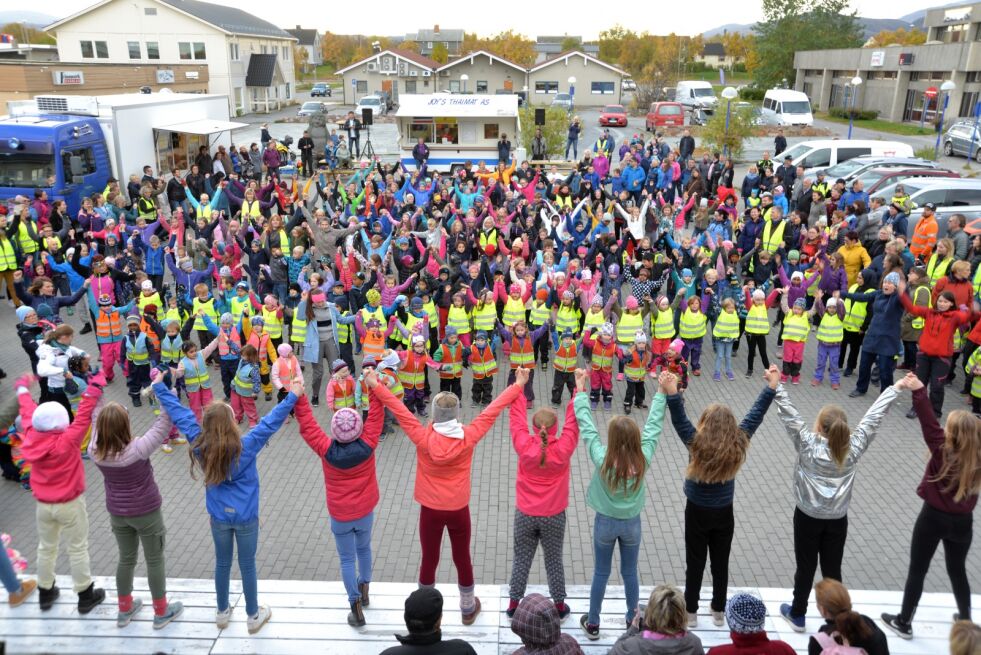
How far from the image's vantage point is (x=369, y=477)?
16.9ft

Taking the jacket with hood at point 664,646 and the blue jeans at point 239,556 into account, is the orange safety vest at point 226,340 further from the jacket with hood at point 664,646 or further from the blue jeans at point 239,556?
the jacket with hood at point 664,646

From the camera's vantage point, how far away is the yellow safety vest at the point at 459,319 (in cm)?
992

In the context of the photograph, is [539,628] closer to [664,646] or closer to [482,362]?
[664,646]

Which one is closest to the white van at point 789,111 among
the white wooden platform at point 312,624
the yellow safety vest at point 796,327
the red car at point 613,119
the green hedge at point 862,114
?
the red car at point 613,119

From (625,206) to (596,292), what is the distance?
16.1 ft

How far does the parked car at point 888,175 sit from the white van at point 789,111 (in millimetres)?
20068

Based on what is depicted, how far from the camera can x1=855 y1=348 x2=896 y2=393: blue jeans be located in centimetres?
960

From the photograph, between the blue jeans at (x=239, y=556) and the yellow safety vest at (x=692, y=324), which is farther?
the yellow safety vest at (x=692, y=324)

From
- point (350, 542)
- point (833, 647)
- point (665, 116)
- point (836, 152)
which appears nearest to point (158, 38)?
point (665, 116)

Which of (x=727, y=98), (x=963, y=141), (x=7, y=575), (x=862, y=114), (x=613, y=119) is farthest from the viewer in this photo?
(x=862, y=114)

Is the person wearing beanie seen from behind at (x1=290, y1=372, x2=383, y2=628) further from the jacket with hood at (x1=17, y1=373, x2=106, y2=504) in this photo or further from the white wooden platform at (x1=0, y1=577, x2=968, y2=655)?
the jacket with hood at (x1=17, y1=373, x2=106, y2=504)

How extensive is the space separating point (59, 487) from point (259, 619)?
5.51ft

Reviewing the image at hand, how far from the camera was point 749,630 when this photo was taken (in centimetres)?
365

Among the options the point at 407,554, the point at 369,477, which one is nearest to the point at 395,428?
the point at 407,554
